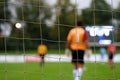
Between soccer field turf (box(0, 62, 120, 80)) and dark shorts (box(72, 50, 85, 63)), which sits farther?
soccer field turf (box(0, 62, 120, 80))

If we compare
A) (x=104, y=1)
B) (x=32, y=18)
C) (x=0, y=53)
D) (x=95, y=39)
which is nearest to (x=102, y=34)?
(x=95, y=39)

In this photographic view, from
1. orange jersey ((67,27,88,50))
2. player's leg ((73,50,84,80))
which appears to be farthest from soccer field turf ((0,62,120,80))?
orange jersey ((67,27,88,50))

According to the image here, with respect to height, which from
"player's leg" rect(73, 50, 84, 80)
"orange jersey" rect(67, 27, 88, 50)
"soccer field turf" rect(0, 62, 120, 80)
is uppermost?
"orange jersey" rect(67, 27, 88, 50)

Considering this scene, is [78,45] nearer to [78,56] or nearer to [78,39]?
[78,39]

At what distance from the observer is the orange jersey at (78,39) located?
5.84 m

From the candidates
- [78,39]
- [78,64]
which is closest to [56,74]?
[78,64]

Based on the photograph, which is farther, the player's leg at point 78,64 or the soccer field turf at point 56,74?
the soccer field turf at point 56,74

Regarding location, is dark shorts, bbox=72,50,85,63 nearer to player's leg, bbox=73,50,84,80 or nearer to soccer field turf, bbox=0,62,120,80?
player's leg, bbox=73,50,84,80

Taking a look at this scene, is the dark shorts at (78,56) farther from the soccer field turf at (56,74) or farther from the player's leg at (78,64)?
the soccer field turf at (56,74)

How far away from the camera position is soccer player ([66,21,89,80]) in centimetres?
584

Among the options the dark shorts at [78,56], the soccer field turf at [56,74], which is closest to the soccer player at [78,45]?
the dark shorts at [78,56]

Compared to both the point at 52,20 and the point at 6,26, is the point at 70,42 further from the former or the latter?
the point at 6,26

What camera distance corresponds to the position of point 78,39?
604 centimetres

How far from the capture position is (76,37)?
5.95 m
